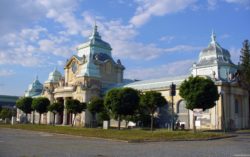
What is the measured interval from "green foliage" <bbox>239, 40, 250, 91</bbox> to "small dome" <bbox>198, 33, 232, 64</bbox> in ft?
9.31

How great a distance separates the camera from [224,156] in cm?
2022

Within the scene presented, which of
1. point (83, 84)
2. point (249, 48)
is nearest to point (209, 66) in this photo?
point (249, 48)

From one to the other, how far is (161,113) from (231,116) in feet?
51.0

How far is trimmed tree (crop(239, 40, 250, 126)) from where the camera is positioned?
68.4 meters

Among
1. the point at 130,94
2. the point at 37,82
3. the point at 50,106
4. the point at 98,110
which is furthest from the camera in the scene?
the point at 37,82

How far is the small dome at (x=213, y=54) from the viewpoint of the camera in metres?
70.6

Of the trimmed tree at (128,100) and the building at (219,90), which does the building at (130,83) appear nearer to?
the building at (219,90)

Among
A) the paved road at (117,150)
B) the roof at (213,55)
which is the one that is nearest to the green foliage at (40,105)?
the roof at (213,55)

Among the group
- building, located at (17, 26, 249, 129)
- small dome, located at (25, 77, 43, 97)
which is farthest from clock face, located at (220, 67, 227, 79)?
small dome, located at (25, 77, 43, 97)

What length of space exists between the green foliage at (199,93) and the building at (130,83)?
6.72 ft

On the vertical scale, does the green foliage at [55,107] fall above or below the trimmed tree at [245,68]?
below

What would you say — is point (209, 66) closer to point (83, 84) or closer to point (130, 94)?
point (130, 94)

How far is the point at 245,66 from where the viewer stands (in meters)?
69.4

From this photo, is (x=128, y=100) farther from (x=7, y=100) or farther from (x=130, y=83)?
(x=7, y=100)
